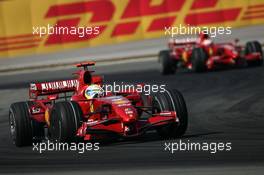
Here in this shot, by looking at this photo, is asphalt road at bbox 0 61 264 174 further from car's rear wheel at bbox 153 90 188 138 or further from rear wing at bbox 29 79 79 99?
rear wing at bbox 29 79 79 99

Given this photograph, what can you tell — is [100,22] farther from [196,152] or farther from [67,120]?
[196,152]

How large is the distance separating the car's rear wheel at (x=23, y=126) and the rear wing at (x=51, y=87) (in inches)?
40.1

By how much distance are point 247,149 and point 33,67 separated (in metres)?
23.0

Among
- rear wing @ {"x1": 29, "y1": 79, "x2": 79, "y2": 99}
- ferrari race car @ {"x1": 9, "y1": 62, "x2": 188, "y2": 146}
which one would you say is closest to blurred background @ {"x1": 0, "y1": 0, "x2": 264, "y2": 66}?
rear wing @ {"x1": 29, "y1": 79, "x2": 79, "y2": 99}

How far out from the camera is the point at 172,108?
51.1ft

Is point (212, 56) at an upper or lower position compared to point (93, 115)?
upper

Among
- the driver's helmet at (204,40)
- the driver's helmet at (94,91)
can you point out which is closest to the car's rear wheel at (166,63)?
the driver's helmet at (204,40)

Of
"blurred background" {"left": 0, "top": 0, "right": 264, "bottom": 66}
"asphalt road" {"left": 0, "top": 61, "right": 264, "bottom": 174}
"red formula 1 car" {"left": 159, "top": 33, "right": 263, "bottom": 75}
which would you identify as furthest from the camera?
"blurred background" {"left": 0, "top": 0, "right": 264, "bottom": 66}

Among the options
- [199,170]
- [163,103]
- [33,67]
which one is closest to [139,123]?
[163,103]

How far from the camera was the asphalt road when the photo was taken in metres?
12.4

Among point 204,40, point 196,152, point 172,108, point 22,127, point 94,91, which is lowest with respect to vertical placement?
point 196,152

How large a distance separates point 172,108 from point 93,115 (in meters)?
1.51

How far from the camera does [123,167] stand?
41.4 feet

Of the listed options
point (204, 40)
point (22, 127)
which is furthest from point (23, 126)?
point (204, 40)
